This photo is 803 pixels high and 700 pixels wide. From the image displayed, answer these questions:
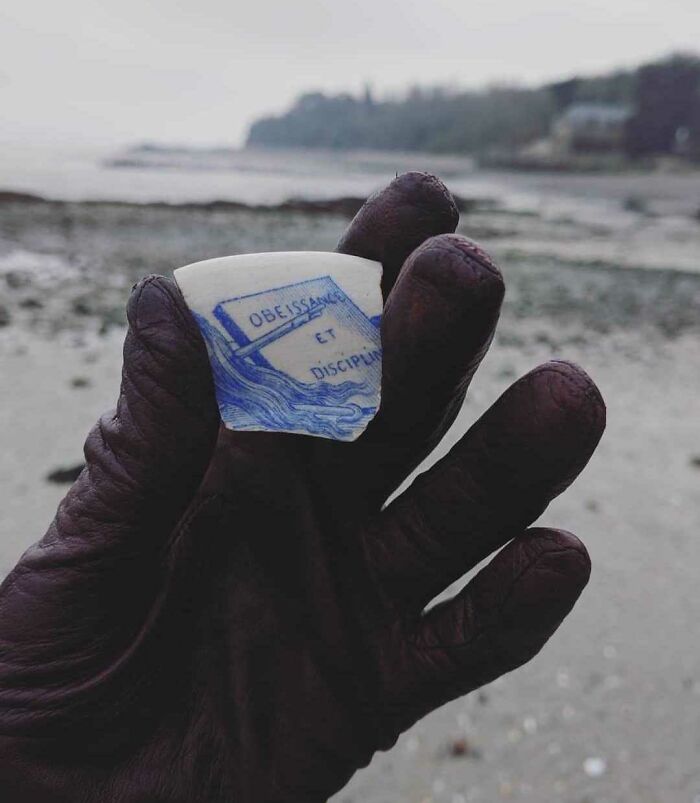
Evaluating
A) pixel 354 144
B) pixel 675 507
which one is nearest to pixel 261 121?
pixel 354 144

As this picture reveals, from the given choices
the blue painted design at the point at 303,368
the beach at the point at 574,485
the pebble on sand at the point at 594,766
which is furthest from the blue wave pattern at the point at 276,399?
the pebble on sand at the point at 594,766

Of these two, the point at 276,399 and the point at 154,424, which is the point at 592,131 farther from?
the point at 154,424

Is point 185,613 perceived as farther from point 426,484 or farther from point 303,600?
point 426,484

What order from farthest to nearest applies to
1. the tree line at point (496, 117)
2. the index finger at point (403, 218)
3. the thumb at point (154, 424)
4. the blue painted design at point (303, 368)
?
the tree line at point (496, 117), the index finger at point (403, 218), the blue painted design at point (303, 368), the thumb at point (154, 424)

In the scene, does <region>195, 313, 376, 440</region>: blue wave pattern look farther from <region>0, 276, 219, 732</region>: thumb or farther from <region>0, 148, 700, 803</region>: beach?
<region>0, 148, 700, 803</region>: beach

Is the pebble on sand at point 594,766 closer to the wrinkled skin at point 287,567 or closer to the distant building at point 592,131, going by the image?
the wrinkled skin at point 287,567

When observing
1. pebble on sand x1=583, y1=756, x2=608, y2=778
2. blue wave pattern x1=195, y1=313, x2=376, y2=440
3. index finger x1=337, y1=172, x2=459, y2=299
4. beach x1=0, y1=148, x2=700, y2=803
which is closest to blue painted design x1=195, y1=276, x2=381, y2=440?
blue wave pattern x1=195, y1=313, x2=376, y2=440

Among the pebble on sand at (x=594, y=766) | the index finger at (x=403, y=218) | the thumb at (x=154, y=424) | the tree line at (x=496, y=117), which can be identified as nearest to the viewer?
the thumb at (x=154, y=424)

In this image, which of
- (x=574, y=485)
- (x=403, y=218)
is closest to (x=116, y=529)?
(x=403, y=218)
